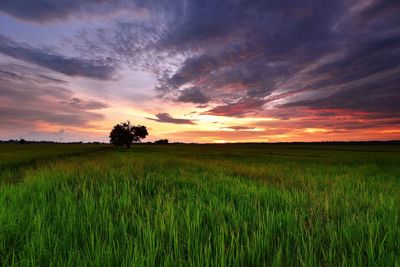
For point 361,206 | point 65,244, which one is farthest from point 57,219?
point 361,206

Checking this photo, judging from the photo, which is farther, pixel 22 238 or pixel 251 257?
Answer: pixel 22 238

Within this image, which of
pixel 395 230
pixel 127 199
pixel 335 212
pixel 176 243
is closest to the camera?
pixel 176 243

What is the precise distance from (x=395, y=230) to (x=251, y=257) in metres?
2.09

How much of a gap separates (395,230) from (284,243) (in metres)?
1.55

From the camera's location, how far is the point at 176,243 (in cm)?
261

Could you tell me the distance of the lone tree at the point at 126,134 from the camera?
114 m

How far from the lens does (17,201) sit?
485 cm

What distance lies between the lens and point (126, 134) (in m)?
116

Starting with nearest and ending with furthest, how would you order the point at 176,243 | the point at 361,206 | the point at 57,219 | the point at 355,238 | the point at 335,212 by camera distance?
the point at 176,243, the point at 355,238, the point at 57,219, the point at 335,212, the point at 361,206

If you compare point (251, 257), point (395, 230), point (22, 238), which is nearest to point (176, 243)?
point (251, 257)

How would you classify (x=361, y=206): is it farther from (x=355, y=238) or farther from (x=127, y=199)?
(x=127, y=199)

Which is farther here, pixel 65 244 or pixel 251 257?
pixel 65 244

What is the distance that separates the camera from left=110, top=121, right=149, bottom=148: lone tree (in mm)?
114500

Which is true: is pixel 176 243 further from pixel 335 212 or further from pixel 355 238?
pixel 335 212
